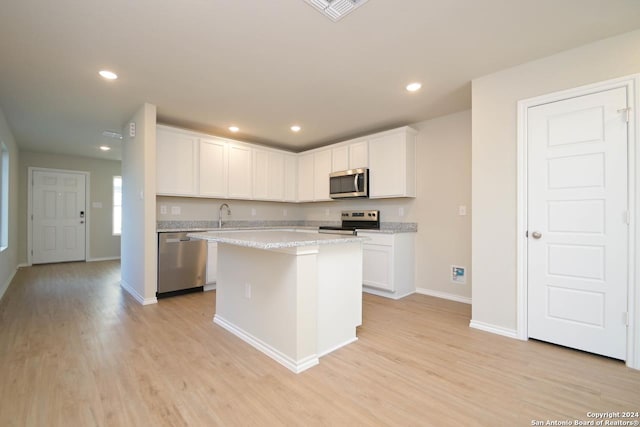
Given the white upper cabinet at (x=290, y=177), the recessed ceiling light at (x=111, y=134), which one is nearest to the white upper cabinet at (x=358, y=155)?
the white upper cabinet at (x=290, y=177)

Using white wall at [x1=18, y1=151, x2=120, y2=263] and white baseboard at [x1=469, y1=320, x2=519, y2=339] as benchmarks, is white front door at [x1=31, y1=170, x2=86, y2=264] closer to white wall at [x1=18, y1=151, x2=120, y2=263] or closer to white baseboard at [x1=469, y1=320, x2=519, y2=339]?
white wall at [x1=18, y1=151, x2=120, y2=263]

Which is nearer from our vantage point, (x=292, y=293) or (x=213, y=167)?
(x=292, y=293)

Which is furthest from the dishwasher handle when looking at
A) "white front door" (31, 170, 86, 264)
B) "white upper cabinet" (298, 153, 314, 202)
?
"white front door" (31, 170, 86, 264)

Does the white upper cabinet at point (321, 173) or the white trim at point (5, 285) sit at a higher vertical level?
the white upper cabinet at point (321, 173)

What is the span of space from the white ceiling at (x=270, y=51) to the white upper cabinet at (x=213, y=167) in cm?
58

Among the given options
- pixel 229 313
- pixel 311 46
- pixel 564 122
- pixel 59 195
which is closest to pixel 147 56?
pixel 311 46

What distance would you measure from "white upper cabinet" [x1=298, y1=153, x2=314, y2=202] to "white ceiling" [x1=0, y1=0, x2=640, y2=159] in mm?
1549

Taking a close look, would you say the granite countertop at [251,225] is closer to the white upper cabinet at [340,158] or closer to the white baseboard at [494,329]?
the white upper cabinet at [340,158]

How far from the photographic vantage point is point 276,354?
2.17 meters

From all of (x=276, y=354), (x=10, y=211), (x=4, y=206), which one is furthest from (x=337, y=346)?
(x=10, y=211)

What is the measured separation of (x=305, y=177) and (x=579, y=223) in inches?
156

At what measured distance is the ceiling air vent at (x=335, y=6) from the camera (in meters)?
1.81

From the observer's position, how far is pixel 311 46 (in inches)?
90.6

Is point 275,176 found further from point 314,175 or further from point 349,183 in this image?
point 349,183
